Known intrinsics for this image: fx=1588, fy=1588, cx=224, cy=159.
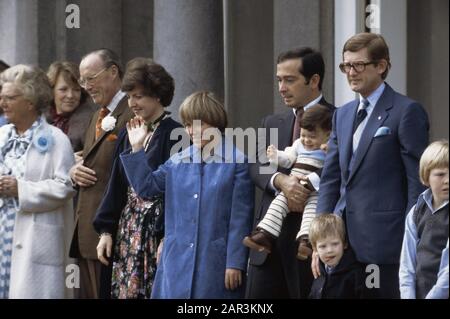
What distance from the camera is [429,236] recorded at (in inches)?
359

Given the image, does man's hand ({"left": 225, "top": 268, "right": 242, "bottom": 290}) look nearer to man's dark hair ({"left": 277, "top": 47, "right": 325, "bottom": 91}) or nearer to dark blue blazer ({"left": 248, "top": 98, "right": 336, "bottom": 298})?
dark blue blazer ({"left": 248, "top": 98, "right": 336, "bottom": 298})

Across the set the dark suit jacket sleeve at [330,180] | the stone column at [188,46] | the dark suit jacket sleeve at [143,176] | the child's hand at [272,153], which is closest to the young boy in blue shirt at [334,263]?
the dark suit jacket sleeve at [330,180]

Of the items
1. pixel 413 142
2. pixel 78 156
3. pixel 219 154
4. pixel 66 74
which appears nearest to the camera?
pixel 413 142

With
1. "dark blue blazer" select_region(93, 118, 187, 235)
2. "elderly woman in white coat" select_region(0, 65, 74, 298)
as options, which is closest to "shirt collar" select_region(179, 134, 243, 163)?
"dark blue blazer" select_region(93, 118, 187, 235)

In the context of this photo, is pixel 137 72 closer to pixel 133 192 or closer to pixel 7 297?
pixel 133 192

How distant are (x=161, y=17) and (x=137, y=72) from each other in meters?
2.45

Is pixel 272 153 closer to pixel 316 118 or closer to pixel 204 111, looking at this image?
pixel 316 118

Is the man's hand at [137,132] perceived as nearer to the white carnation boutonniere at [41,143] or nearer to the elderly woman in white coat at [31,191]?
the elderly woman in white coat at [31,191]

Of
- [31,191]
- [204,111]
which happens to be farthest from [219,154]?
[31,191]

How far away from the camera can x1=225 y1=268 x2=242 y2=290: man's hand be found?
10.2m

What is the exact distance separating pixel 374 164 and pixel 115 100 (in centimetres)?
244

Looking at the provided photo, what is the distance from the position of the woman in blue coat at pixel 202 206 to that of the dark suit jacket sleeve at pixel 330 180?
1.87ft

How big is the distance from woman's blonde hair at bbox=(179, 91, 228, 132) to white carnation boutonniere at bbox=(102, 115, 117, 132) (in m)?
0.94
